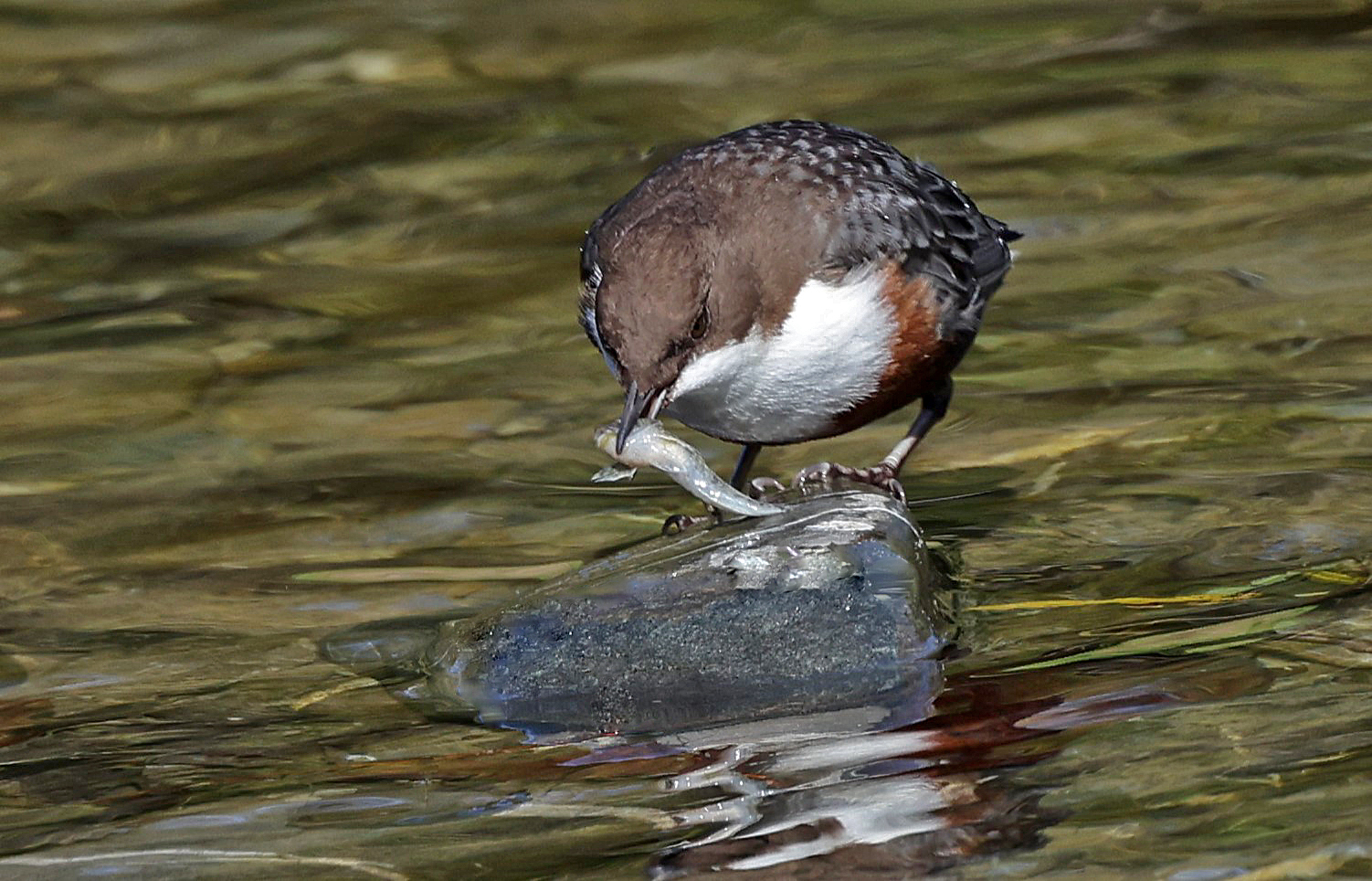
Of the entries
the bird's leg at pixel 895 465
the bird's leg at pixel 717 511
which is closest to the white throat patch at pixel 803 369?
the bird's leg at pixel 717 511

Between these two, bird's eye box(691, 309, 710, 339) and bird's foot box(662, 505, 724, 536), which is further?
bird's foot box(662, 505, 724, 536)

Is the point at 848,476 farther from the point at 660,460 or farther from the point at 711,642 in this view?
the point at 711,642

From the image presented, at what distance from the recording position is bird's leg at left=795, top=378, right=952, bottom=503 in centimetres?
564

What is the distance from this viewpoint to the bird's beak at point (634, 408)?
4590 mm

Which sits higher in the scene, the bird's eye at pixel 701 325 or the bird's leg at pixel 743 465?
the bird's eye at pixel 701 325

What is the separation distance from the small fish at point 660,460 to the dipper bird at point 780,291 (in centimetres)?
5

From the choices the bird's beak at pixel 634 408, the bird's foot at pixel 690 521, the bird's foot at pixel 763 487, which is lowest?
the bird's foot at pixel 763 487

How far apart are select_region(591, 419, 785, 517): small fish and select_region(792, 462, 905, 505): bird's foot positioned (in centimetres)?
81

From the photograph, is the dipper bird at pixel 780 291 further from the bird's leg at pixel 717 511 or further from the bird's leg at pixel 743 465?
the bird's leg at pixel 743 465

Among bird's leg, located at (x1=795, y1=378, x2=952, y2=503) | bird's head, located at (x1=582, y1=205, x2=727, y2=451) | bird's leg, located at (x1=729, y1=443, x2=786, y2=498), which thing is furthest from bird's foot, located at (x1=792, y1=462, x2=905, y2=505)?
bird's head, located at (x1=582, y1=205, x2=727, y2=451)

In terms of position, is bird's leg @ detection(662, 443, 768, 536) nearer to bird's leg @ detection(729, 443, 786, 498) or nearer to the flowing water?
bird's leg @ detection(729, 443, 786, 498)

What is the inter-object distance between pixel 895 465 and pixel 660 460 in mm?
1337

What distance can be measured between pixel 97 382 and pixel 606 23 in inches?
172

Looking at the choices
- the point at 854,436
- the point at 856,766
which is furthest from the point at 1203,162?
the point at 856,766
